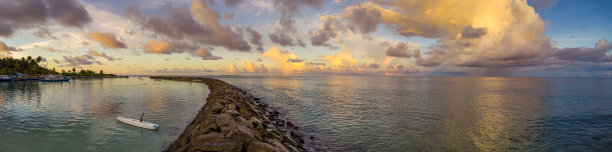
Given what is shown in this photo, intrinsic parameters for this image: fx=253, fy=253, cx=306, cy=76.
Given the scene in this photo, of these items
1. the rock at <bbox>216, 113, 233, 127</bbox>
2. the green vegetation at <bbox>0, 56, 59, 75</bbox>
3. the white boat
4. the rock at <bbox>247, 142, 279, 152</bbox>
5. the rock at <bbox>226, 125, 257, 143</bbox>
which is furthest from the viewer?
the green vegetation at <bbox>0, 56, 59, 75</bbox>

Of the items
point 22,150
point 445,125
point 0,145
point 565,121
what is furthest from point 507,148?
point 0,145

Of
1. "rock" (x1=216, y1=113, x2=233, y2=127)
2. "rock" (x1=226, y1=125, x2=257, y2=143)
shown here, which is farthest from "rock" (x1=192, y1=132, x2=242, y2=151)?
"rock" (x1=216, y1=113, x2=233, y2=127)

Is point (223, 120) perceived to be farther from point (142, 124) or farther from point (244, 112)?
point (142, 124)

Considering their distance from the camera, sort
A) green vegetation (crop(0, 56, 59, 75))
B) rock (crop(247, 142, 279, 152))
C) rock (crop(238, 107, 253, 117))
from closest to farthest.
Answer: rock (crop(247, 142, 279, 152)), rock (crop(238, 107, 253, 117)), green vegetation (crop(0, 56, 59, 75))

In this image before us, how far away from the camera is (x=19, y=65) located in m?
149

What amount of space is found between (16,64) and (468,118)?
220333 mm

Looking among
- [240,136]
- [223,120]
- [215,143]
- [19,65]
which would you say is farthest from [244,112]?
[19,65]

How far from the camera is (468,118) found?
2939 cm

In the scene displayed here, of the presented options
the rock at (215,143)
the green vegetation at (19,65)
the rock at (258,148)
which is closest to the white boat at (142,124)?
the rock at (215,143)

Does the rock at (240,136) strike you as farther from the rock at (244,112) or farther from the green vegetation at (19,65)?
the green vegetation at (19,65)

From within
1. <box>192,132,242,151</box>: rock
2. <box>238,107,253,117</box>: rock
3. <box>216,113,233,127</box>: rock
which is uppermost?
<box>216,113,233,127</box>: rock

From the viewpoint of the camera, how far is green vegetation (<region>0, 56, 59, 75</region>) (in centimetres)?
14351

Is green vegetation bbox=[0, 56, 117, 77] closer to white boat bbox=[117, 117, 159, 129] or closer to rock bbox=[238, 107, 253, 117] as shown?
white boat bbox=[117, 117, 159, 129]

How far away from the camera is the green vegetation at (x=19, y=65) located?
144 meters
